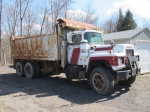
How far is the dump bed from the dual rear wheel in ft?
1.42

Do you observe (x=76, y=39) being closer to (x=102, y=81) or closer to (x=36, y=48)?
(x=102, y=81)

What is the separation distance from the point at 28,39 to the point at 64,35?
124 inches

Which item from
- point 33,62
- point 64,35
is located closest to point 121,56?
point 64,35

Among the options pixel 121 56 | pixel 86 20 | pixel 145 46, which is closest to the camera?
pixel 121 56

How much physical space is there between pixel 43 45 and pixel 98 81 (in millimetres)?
4324

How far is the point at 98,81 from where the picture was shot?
7.18 meters

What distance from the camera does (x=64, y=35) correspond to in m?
9.29

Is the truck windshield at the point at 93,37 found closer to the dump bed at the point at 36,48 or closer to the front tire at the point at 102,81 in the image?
the front tire at the point at 102,81

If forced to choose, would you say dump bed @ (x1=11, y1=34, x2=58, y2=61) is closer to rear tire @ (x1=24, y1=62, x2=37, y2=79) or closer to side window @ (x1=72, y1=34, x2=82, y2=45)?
rear tire @ (x1=24, y1=62, x2=37, y2=79)

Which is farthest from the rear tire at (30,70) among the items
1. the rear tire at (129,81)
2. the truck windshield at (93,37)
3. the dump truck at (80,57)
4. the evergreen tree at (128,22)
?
the evergreen tree at (128,22)

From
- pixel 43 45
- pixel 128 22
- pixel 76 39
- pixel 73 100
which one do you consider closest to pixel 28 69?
pixel 43 45

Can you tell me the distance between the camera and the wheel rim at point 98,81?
7028 mm

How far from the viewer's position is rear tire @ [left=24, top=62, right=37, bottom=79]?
11148 mm

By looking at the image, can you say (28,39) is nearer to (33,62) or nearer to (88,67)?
(33,62)
